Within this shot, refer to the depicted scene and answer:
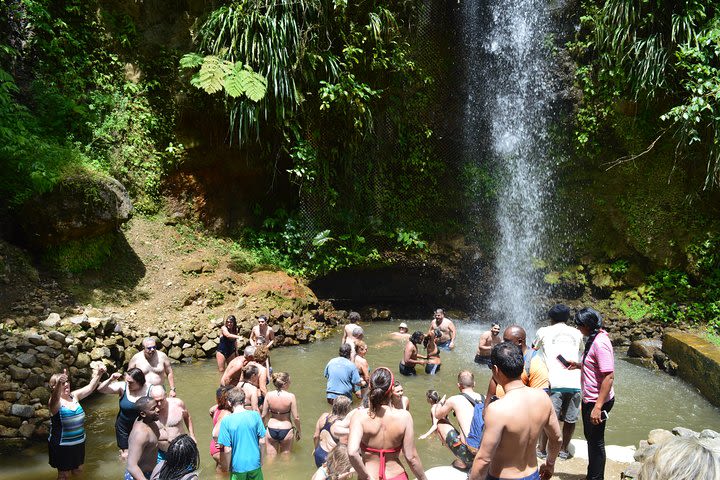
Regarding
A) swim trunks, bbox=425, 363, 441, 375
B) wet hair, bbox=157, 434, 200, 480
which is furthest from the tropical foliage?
wet hair, bbox=157, 434, 200, 480

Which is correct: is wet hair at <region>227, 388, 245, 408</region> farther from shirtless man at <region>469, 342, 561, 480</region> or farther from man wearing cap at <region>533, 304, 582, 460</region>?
man wearing cap at <region>533, 304, 582, 460</region>

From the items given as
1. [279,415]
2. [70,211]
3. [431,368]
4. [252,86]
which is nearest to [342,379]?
[279,415]

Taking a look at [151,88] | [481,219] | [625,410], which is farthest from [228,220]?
[625,410]

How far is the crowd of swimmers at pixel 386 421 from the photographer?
328cm

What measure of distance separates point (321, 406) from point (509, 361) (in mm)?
5667

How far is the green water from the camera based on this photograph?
629 cm

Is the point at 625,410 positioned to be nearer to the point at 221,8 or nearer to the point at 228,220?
the point at 228,220

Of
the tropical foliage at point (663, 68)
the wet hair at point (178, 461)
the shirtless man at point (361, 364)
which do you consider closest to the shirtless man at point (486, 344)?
the shirtless man at point (361, 364)

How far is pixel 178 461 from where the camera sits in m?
3.36

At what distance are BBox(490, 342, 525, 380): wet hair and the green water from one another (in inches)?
139

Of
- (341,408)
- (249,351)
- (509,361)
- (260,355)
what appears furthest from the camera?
(260,355)

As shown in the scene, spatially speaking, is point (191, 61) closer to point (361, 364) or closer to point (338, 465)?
point (361, 364)

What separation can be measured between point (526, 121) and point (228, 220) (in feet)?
30.4

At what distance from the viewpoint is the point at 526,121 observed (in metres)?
16.0
